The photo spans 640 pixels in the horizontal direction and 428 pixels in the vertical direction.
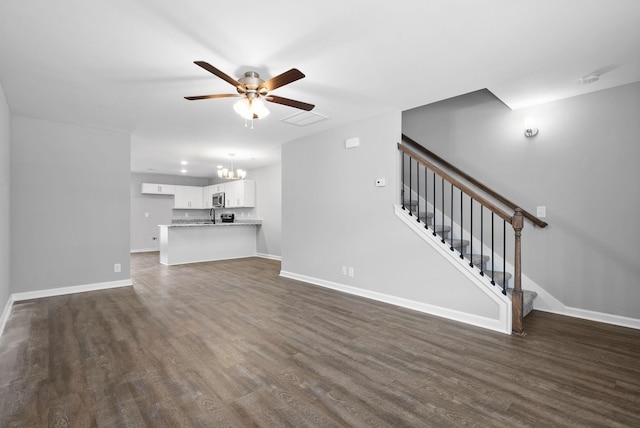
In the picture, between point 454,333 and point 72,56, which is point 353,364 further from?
point 72,56

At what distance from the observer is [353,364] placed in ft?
7.50

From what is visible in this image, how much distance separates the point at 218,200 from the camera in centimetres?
920

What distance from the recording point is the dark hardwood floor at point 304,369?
1727mm

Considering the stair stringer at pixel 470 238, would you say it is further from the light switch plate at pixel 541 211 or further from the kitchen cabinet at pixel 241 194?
the kitchen cabinet at pixel 241 194

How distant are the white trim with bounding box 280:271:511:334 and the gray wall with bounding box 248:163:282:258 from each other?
294cm

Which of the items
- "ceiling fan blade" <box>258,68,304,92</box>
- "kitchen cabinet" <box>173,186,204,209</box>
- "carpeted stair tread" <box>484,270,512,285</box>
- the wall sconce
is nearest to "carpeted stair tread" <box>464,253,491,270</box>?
"carpeted stair tread" <box>484,270,512,285</box>

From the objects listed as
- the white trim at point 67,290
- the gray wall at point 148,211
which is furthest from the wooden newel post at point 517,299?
the gray wall at point 148,211

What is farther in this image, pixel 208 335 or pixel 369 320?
pixel 369 320

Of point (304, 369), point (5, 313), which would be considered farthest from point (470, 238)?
point (5, 313)

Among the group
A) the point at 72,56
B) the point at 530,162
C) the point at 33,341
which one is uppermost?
the point at 72,56

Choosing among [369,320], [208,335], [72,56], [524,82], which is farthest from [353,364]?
[72,56]

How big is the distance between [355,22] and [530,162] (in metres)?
2.90

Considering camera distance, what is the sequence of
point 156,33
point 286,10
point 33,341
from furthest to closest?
1. point 33,341
2. point 156,33
3. point 286,10

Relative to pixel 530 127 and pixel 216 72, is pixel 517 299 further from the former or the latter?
pixel 216 72
